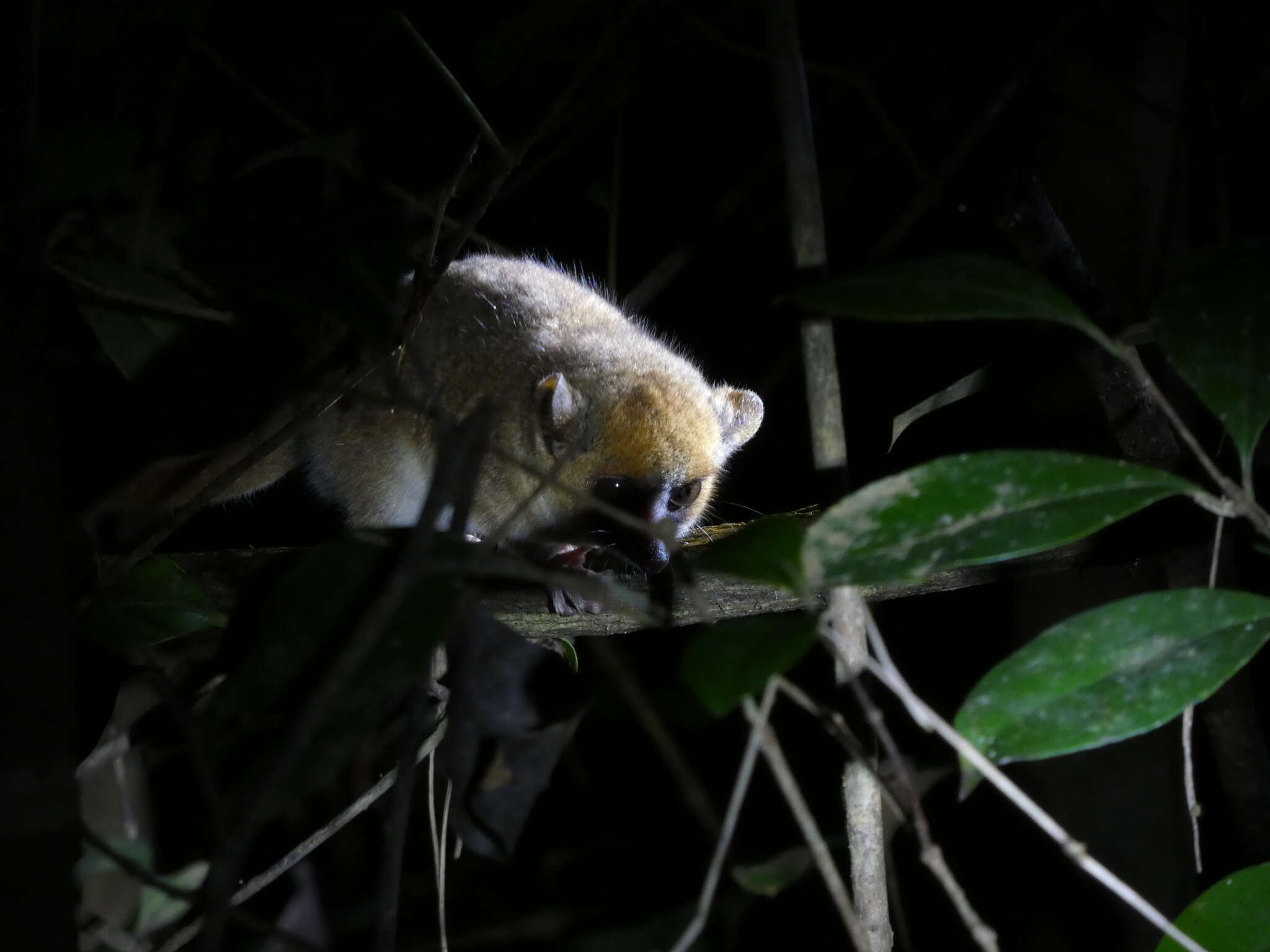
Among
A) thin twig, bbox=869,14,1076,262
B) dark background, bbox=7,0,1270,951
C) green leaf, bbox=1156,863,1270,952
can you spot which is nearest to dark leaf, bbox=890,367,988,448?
dark background, bbox=7,0,1270,951

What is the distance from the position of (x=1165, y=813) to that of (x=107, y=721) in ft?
8.52

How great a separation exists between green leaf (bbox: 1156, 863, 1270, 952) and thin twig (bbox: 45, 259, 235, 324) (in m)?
1.82

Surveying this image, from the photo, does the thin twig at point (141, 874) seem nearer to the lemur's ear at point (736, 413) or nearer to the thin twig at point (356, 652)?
the thin twig at point (356, 652)

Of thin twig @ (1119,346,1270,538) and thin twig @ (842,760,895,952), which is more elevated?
thin twig @ (1119,346,1270,538)

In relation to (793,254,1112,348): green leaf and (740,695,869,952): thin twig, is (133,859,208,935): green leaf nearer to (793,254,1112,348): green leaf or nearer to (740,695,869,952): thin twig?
(740,695,869,952): thin twig

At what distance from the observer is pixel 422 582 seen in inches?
38.6

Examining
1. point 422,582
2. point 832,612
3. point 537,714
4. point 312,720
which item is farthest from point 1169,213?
point 312,720

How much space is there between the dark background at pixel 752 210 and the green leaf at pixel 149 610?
0.28 metres

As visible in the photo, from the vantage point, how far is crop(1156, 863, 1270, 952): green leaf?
1244 millimetres

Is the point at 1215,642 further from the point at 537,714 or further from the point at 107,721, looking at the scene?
the point at 107,721

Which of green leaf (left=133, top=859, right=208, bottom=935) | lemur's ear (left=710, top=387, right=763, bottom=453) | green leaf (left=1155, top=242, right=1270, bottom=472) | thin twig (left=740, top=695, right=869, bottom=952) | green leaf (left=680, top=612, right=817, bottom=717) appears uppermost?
green leaf (left=1155, top=242, right=1270, bottom=472)

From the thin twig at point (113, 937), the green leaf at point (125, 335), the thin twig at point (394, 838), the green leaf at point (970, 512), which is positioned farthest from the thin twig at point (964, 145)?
the thin twig at point (113, 937)

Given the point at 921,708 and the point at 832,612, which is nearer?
the point at 921,708

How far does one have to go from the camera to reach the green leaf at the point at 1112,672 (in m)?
1.07
